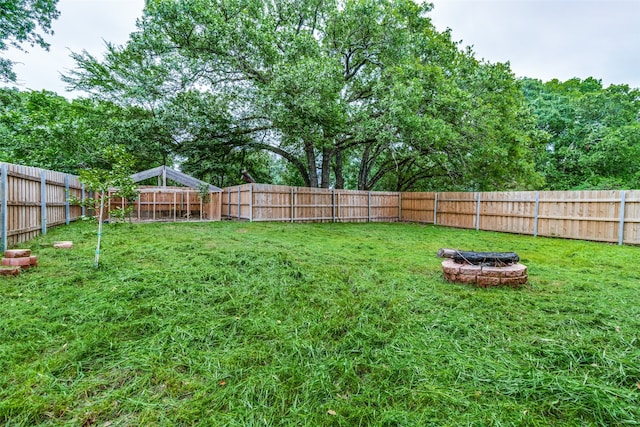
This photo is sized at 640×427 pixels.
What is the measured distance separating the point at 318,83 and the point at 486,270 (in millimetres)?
7621

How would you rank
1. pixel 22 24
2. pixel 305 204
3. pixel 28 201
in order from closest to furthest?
pixel 28 201 < pixel 22 24 < pixel 305 204

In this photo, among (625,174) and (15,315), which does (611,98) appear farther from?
(15,315)

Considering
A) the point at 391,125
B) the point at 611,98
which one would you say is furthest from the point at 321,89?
the point at 611,98

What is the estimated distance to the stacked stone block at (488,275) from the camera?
11.3ft

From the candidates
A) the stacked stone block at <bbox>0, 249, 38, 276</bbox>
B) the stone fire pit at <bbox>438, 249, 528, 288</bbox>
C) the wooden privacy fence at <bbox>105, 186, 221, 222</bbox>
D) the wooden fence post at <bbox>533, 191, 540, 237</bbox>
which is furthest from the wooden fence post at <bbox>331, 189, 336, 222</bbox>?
the stacked stone block at <bbox>0, 249, 38, 276</bbox>

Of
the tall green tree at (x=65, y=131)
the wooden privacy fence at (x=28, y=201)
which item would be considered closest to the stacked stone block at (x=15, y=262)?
the wooden privacy fence at (x=28, y=201)

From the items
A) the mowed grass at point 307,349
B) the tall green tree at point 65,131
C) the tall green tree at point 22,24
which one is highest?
the tall green tree at point 22,24

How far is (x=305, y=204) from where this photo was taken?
12438 millimetres

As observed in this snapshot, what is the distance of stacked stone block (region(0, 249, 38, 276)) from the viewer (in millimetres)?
3335

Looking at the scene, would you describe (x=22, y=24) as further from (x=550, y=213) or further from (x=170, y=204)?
(x=550, y=213)

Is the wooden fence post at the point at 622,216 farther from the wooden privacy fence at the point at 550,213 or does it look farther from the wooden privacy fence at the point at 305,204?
the wooden privacy fence at the point at 305,204

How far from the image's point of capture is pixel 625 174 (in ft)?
53.3

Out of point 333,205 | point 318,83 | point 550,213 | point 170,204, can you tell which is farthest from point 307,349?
point 170,204

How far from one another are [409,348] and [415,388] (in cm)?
42
